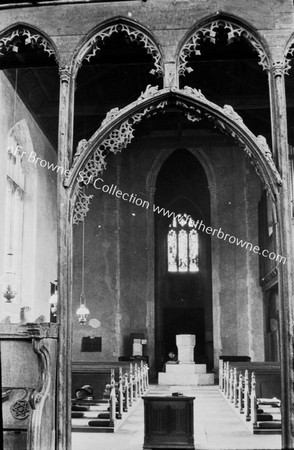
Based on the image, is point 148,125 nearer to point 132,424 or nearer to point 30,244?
point 30,244

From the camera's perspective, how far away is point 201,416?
11586mm

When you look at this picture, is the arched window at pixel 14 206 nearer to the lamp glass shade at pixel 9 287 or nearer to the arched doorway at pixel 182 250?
the lamp glass shade at pixel 9 287

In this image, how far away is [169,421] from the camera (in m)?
8.13

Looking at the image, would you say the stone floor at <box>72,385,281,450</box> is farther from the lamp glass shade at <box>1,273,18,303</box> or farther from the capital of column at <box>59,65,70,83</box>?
the capital of column at <box>59,65,70,83</box>

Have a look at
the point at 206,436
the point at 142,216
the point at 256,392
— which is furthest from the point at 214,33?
the point at 142,216

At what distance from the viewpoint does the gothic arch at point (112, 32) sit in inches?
305

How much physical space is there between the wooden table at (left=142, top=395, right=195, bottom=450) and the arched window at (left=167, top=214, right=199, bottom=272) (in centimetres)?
1846

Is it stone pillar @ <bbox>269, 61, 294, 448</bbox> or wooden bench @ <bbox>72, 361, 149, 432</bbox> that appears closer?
stone pillar @ <bbox>269, 61, 294, 448</bbox>

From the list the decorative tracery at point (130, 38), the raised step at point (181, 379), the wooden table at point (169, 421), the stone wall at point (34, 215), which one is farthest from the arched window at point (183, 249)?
the decorative tracery at point (130, 38)

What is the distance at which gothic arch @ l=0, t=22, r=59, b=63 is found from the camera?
786cm

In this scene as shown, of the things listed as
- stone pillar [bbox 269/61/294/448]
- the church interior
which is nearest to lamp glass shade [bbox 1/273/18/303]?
the church interior

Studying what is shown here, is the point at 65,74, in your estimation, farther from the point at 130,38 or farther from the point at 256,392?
the point at 256,392

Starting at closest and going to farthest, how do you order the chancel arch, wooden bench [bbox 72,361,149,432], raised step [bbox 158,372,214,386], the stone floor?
the chancel arch → the stone floor → wooden bench [bbox 72,361,149,432] → raised step [bbox 158,372,214,386]

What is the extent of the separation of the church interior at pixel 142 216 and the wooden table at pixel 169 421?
0.09 meters
